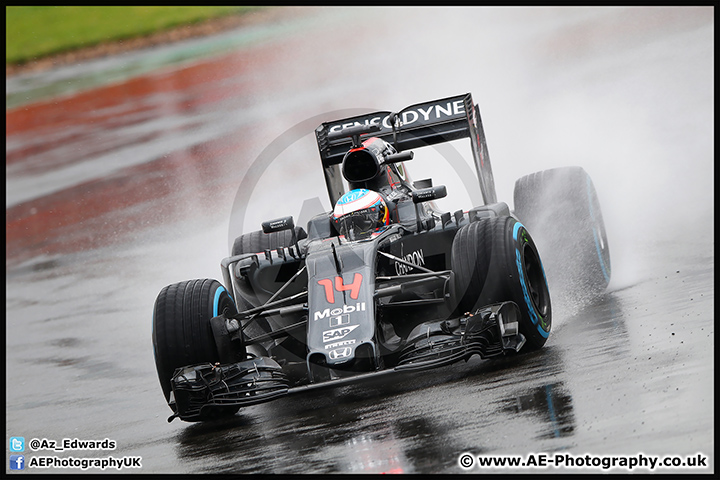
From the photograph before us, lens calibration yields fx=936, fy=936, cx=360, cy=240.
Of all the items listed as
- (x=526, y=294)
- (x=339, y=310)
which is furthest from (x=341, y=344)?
(x=526, y=294)

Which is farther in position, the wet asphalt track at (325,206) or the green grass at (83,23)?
the green grass at (83,23)

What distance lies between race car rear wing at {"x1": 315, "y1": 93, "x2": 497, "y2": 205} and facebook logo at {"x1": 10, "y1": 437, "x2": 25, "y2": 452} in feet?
16.3

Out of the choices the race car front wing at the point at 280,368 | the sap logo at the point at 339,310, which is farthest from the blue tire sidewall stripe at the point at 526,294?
the sap logo at the point at 339,310

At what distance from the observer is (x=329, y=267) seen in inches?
350

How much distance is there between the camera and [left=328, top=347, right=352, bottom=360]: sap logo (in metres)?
7.98

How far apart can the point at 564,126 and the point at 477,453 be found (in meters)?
13.9

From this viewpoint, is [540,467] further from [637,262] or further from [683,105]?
[683,105]

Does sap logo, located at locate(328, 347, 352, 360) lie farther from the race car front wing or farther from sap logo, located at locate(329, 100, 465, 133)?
sap logo, located at locate(329, 100, 465, 133)

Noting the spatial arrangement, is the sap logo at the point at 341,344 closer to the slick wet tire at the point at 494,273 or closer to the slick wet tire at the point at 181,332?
the slick wet tire at the point at 494,273

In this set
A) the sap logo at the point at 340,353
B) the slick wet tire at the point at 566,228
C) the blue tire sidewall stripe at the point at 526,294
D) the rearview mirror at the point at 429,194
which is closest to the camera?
the sap logo at the point at 340,353

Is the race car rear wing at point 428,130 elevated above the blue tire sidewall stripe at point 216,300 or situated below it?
above

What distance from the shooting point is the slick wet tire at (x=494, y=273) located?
8.45m

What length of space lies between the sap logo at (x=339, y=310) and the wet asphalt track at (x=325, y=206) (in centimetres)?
79

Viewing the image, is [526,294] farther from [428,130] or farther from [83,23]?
[83,23]
